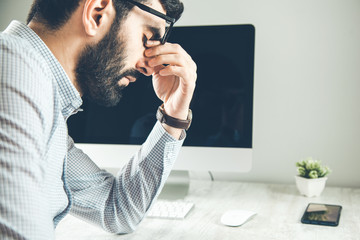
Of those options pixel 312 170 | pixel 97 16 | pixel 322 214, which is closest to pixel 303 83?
pixel 312 170

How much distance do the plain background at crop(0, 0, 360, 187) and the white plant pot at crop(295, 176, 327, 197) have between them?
189 mm

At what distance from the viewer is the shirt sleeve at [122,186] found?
1.01 metres

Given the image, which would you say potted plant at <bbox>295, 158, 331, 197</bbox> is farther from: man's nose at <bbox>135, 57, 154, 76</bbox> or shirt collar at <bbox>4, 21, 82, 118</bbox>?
shirt collar at <bbox>4, 21, 82, 118</bbox>

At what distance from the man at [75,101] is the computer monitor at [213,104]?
189 mm

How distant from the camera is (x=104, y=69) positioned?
90cm

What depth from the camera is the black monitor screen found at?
1284mm

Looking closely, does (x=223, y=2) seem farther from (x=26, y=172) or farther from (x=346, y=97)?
(x=26, y=172)

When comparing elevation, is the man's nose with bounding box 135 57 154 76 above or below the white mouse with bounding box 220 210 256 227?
above

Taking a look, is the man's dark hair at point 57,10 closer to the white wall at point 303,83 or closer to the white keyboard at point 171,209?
the white keyboard at point 171,209

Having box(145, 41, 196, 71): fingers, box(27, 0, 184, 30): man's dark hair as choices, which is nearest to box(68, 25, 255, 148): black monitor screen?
box(145, 41, 196, 71): fingers

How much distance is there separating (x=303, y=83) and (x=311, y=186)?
1.35ft

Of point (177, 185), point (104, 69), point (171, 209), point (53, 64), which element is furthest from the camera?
point (177, 185)

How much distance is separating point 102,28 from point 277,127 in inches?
36.0

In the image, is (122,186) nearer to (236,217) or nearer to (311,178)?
(236,217)
